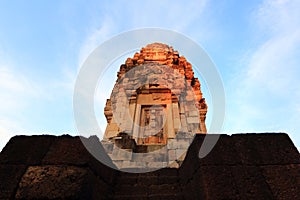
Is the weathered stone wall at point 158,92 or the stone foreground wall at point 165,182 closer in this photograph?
the stone foreground wall at point 165,182

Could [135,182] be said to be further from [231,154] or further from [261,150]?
[261,150]

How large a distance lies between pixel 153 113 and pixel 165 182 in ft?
16.5

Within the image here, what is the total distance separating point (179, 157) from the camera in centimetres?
626

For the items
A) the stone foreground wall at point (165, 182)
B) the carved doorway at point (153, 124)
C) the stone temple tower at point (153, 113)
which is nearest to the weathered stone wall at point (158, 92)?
the stone temple tower at point (153, 113)

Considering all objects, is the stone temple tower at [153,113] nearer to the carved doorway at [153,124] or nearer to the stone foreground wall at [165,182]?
the carved doorway at [153,124]

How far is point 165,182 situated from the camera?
11.9 feet

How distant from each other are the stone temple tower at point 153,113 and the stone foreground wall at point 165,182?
8.73 feet

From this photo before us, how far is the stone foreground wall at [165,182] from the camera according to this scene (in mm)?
2568

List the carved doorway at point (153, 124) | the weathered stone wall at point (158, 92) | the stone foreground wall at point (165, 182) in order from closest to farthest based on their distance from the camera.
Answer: the stone foreground wall at point (165, 182) → the carved doorway at point (153, 124) → the weathered stone wall at point (158, 92)

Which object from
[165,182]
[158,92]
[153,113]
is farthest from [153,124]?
[165,182]

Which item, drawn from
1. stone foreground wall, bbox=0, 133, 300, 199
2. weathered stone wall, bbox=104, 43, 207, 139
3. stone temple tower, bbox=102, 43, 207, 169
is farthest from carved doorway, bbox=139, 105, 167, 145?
stone foreground wall, bbox=0, 133, 300, 199

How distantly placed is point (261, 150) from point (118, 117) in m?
5.93

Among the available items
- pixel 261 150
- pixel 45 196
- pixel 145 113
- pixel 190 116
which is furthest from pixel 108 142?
pixel 261 150

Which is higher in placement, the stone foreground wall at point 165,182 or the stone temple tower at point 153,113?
the stone temple tower at point 153,113
